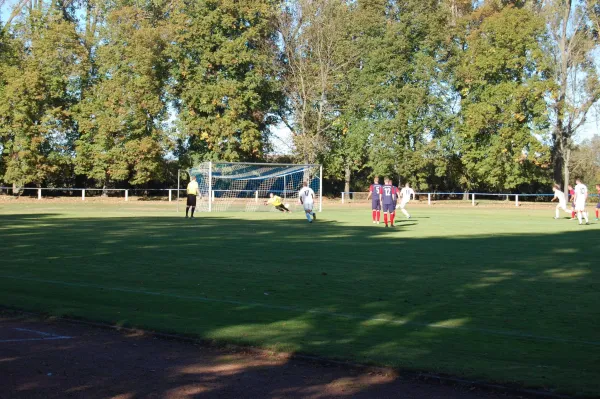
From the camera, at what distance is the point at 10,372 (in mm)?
7000

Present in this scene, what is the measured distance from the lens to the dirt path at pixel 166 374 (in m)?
6.42

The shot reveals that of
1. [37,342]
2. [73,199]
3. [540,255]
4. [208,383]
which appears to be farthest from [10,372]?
[73,199]

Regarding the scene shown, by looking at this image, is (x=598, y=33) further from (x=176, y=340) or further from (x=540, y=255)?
(x=176, y=340)

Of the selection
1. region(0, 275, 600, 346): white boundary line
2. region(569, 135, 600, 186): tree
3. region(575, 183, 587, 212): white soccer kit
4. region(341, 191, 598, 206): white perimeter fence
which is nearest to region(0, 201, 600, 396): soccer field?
region(0, 275, 600, 346): white boundary line

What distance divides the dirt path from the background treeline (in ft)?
172

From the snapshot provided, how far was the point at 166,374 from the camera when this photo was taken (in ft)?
23.0

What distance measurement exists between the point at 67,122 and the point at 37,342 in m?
58.3

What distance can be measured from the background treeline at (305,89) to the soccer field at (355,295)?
4089 cm

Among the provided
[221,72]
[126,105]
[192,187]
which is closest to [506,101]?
[221,72]

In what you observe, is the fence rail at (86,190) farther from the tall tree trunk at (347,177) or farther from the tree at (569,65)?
the tree at (569,65)

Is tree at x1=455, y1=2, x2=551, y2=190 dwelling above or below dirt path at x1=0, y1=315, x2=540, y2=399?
above

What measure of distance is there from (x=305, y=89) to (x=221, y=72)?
7.37 metres

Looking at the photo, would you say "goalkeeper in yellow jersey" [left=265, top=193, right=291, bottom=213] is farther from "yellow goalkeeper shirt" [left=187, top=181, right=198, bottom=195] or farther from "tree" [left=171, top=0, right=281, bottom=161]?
"tree" [left=171, top=0, right=281, bottom=161]

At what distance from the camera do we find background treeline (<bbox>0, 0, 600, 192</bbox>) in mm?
60406
